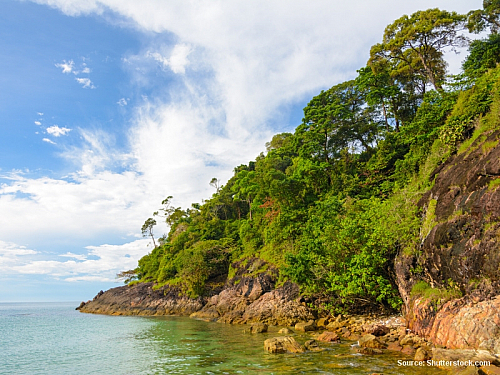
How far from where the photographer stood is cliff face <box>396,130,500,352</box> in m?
10.7

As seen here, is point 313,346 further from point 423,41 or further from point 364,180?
point 423,41

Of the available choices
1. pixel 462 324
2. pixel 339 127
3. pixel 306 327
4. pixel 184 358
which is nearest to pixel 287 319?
pixel 306 327

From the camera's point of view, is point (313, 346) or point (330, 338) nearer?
point (313, 346)

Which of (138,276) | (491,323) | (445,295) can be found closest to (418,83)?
(445,295)

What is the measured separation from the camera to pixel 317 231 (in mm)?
23453

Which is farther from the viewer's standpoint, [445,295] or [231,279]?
[231,279]

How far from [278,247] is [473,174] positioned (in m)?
18.9

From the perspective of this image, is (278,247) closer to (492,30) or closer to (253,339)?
(253,339)

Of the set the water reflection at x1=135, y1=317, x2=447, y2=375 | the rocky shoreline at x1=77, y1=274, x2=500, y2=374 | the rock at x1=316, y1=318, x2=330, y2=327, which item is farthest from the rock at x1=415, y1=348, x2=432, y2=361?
the rock at x1=316, y1=318, x2=330, y2=327

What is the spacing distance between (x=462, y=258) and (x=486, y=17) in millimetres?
28751

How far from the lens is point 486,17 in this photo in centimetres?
2917

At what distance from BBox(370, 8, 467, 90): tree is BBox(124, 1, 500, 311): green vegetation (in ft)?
0.35

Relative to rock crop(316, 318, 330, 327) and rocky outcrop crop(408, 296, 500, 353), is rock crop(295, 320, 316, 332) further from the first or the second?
rocky outcrop crop(408, 296, 500, 353)

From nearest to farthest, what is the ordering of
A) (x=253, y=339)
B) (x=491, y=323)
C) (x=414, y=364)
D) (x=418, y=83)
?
(x=491, y=323), (x=414, y=364), (x=253, y=339), (x=418, y=83)
